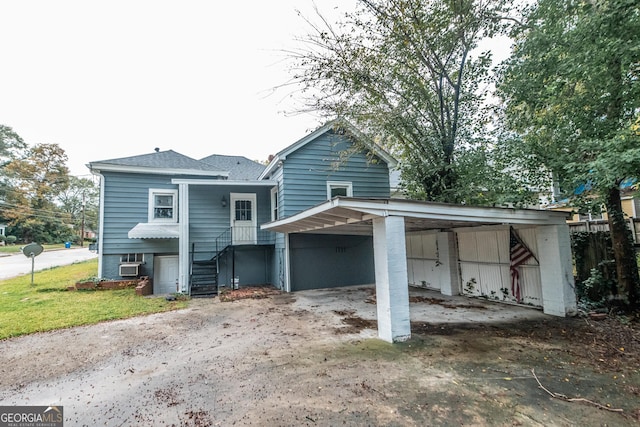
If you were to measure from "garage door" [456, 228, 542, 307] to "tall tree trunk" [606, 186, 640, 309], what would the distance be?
129 centimetres

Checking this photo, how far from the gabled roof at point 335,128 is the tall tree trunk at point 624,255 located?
19.4 feet

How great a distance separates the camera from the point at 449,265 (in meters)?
8.24

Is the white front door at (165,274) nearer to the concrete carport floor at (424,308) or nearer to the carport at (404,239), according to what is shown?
the concrete carport floor at (424,308)

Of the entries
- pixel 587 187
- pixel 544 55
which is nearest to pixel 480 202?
pixel 587 187

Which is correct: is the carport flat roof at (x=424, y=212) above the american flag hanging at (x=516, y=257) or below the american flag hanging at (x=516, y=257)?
above

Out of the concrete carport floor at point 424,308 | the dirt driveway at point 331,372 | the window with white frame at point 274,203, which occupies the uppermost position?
the window with white frame at point 274,203

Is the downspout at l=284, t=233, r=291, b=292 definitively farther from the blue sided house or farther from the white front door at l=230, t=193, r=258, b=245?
the white front door at l=230, t=193, r=258, b=245

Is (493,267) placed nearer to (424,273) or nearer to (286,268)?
(424,273)

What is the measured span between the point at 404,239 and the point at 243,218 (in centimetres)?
777

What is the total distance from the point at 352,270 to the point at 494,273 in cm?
455

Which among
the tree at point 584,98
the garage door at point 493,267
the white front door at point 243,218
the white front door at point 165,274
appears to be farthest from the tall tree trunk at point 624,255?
the white front door at point 165,274

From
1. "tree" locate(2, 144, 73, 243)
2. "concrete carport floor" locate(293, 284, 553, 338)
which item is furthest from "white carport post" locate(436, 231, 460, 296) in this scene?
"tree" locate(2, 144, 73, 243)

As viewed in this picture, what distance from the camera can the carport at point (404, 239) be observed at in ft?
14.6

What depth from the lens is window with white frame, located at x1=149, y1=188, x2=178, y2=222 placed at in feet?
34.1
